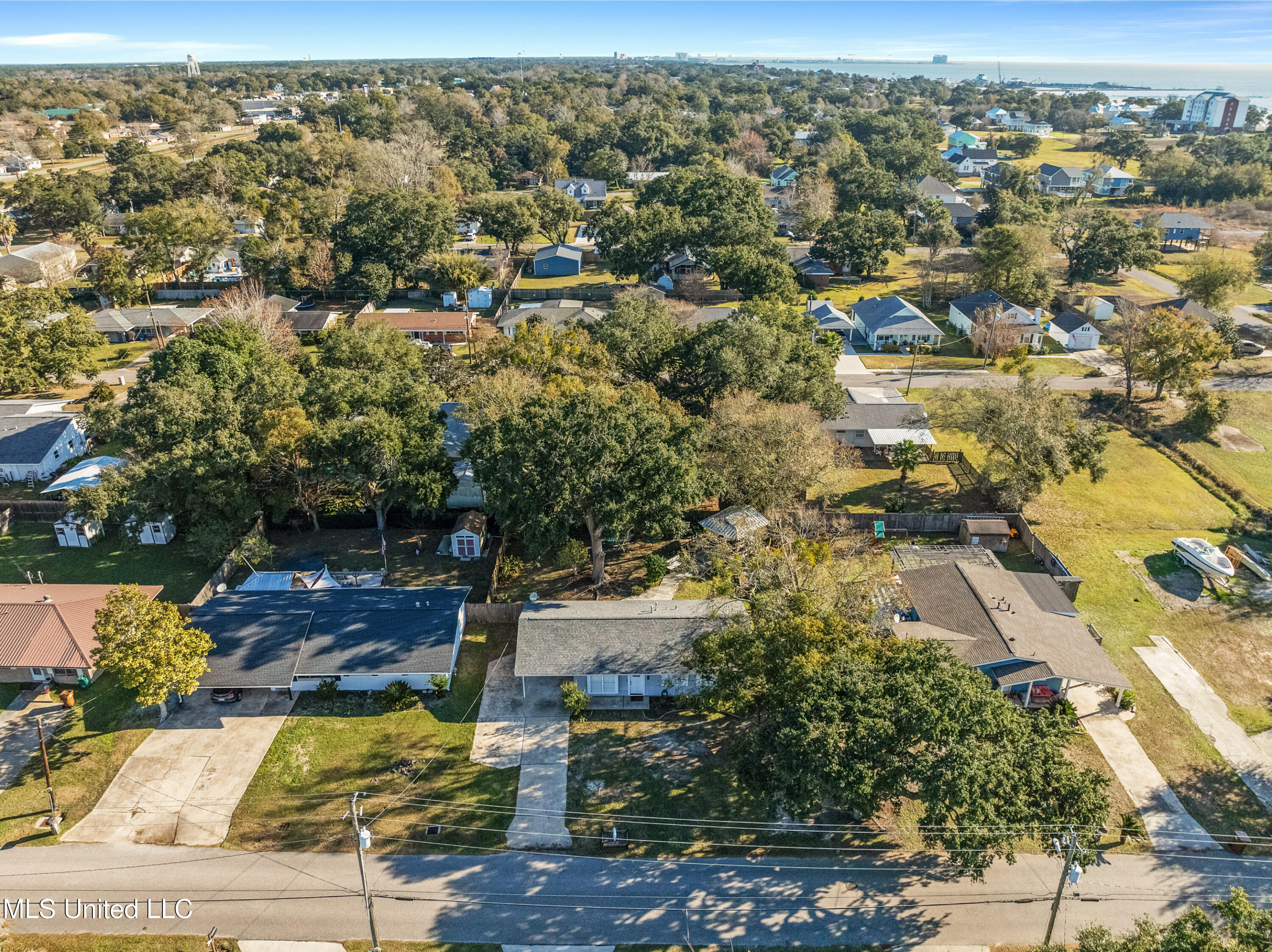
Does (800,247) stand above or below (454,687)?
above

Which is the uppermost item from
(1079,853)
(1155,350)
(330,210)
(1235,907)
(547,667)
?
(330,210)

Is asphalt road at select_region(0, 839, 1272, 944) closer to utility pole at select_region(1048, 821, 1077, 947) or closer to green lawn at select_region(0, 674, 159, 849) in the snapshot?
green lawn at select_region(0, 674, 159, 849)

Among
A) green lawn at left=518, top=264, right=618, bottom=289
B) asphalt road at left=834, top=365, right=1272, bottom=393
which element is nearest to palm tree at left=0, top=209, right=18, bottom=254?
green lawn at left=518, top=264, right=618, bottom=289

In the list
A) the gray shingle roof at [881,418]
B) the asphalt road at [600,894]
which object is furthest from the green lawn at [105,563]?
the gray shingle roof at [881,418]

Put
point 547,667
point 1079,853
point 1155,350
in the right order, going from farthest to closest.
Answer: point 1155,350
point 547,667
point 1079,853

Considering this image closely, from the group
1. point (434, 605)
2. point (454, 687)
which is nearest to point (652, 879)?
point (454, 687)

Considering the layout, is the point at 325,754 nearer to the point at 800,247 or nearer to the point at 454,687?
the point at 454,687

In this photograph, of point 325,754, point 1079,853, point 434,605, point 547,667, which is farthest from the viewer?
point 434,605
